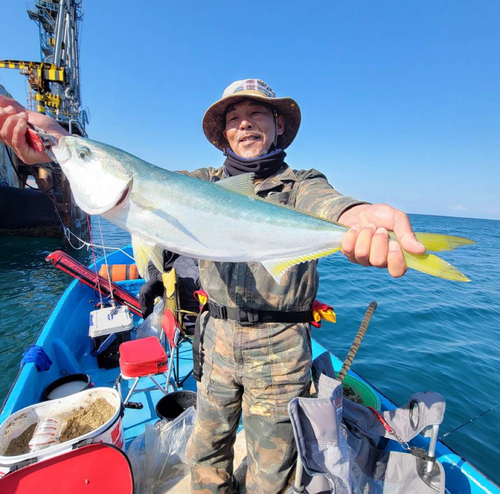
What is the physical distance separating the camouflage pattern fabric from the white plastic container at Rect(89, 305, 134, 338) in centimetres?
333

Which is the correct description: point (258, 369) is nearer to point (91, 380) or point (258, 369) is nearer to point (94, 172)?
point (94, 172)

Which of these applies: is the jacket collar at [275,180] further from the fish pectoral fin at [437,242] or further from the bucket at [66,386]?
the bucket at [66,386]

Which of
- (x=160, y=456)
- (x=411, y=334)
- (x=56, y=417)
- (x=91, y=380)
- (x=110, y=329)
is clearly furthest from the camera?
(x=411, y=334)

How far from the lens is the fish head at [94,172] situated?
210cm

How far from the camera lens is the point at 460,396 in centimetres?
734

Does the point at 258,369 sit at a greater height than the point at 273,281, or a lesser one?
lesser

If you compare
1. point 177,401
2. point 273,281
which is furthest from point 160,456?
point 273,281

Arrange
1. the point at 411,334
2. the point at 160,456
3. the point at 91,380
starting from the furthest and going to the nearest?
the point at 411,334, the point at 91,380, the point at 160,456

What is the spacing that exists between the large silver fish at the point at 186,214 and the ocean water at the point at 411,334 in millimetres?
6572

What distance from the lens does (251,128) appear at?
2914 millimetres

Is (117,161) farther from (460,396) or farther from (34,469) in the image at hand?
(460,396)

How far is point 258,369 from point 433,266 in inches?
62.2

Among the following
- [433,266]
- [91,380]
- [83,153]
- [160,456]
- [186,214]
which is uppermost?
[83,153]

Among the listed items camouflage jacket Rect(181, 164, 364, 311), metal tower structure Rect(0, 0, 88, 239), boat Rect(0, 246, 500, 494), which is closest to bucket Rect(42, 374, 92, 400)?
boat Rect(0, 246, 500, 494)
